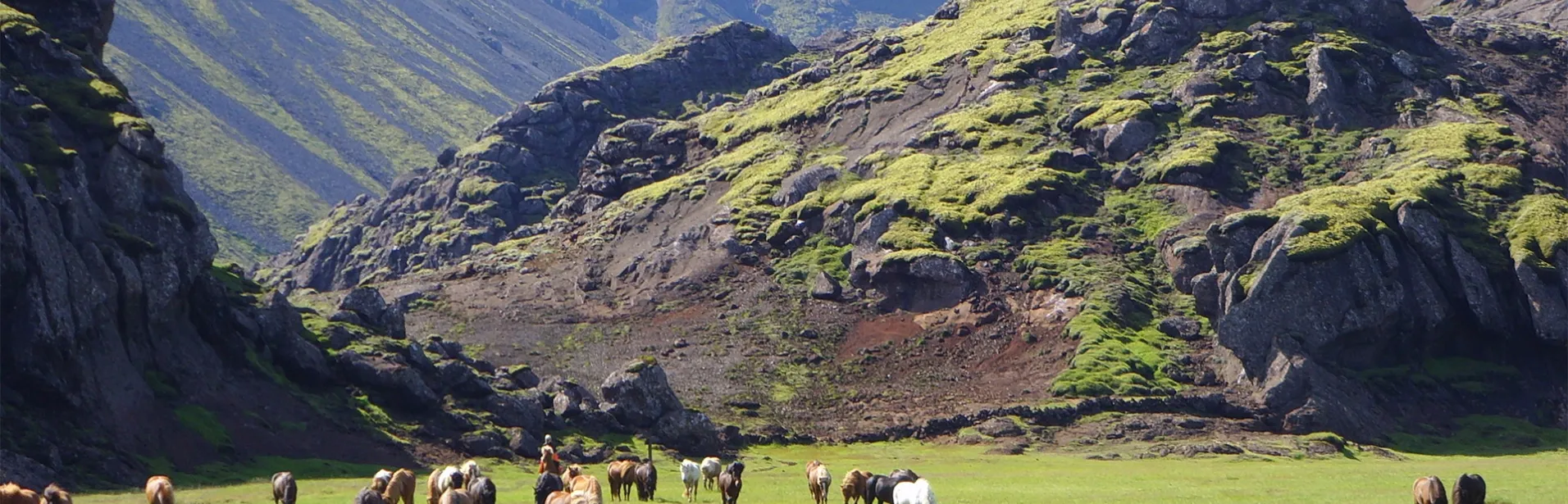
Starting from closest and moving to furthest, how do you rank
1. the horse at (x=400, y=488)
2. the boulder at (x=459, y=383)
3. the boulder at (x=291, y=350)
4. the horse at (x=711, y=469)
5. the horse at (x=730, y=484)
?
1. the horse at (x=400, y=488)
2. the horse at (x=730, y=484)
3. the horse at (x=711, y=469)
4. the boulder at (x=291, y=350)
5. the boulder at (x=459, y=383)

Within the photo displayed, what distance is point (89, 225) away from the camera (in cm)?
11275

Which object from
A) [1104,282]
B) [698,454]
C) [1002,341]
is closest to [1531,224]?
[1104,282]

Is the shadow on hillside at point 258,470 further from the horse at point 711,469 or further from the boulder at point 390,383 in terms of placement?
the horse at point 711,469

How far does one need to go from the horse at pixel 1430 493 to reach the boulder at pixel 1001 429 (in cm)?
7801

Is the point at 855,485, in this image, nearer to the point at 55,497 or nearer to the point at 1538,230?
the point at 55,497

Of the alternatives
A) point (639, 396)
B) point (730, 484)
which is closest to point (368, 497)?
point (730, 484)

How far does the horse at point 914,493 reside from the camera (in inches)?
2416

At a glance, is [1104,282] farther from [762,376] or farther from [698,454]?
[698,454]

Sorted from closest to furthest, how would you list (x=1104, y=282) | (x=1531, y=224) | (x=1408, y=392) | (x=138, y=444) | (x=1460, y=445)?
(x=138, y=444) < (x=1460, y=445) < (x=1408, y=392) < (x=1531, y=224) < (x=1104, y=282)

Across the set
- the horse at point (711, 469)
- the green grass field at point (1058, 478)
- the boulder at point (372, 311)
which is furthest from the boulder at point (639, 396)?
the horse at point (711, 469)

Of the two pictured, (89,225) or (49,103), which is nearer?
(89,225)

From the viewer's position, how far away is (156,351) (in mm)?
116562

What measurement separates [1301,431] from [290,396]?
82.5 meters

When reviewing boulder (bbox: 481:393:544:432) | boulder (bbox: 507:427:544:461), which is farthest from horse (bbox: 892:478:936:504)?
boulder (bbox: 481:393:544:432)
